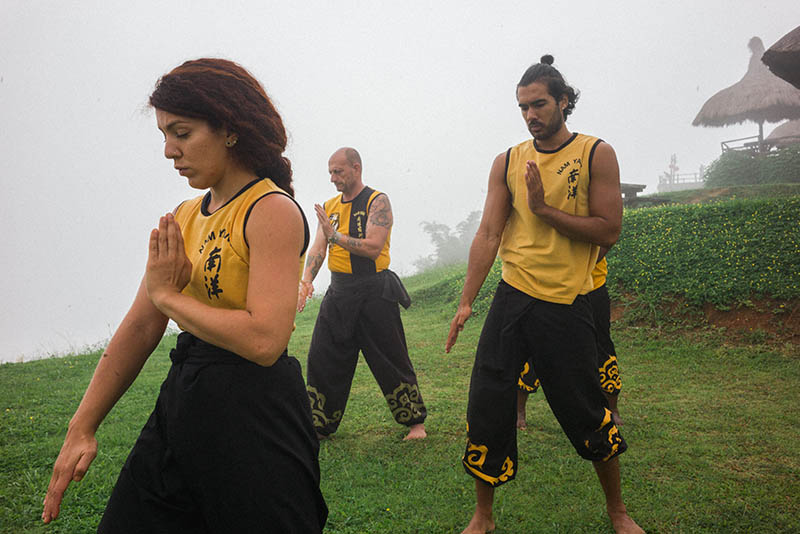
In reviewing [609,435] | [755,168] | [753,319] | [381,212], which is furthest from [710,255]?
[755,168]

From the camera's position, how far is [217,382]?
167 centimetres

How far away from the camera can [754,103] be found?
68.7 feet

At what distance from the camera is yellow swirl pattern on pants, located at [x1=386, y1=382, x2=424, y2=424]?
15.5ft

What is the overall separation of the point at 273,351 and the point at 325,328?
3.16 meters

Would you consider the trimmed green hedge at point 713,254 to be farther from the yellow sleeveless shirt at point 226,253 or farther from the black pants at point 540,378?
the yellow sleeveless shirt at point 226,253

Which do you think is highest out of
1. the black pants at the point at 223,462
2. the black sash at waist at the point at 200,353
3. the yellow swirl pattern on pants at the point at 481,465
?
the black sash at waist at the point at 200,353

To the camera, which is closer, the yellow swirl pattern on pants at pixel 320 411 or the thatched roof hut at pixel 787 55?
the yellow swirl pattern on pants at pixel 320 411

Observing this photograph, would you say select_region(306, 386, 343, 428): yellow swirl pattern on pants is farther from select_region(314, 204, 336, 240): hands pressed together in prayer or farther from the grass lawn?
select_region(314, 204, 336, 240): hands pressed together in prayer

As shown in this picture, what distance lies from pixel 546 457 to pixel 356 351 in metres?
1.70

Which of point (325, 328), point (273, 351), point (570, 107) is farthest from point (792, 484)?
point (273, 351)

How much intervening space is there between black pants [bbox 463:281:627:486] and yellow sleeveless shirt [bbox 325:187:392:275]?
198 cm

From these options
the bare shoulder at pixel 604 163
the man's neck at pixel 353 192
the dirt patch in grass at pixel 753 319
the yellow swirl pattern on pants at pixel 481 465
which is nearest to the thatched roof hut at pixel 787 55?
the dirt patch in grass at pixel 753 319

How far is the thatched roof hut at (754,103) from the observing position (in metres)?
20.8

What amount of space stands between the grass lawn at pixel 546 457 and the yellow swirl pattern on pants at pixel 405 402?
238 mm
